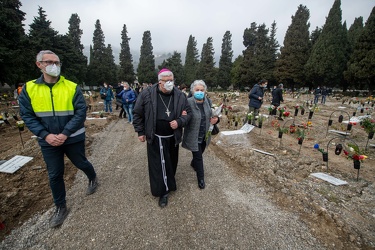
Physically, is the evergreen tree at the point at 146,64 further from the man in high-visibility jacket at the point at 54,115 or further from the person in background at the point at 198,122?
the man in high-visibility jacket at the point at 54,115

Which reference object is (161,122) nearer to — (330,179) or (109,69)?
(330,179)

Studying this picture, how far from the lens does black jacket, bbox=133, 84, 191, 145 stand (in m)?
2.79

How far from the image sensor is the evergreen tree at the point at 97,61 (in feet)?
135

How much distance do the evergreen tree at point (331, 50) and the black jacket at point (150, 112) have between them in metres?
31.6

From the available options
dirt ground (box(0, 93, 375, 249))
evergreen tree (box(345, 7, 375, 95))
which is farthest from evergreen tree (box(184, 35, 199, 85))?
dirt ground (box(0, 93, 375, 249))

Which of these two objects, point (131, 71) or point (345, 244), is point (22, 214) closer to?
point (345, 244)

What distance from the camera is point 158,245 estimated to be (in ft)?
7.58

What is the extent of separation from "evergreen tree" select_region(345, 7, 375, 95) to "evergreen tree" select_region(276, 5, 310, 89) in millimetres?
7647

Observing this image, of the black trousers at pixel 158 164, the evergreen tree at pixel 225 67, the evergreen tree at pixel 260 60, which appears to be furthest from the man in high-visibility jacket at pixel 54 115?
the evergreen tree at pixel 225 67

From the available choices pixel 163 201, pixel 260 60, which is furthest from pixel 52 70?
pixel 260 60

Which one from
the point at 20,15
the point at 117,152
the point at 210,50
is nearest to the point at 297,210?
the point at 117,152

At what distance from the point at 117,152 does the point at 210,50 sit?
142 ft

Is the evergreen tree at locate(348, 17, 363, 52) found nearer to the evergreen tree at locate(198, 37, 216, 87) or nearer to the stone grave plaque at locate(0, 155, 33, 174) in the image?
the evergreen tree at locate(198, 37, 216, 87)

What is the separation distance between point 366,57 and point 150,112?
97.4ft
